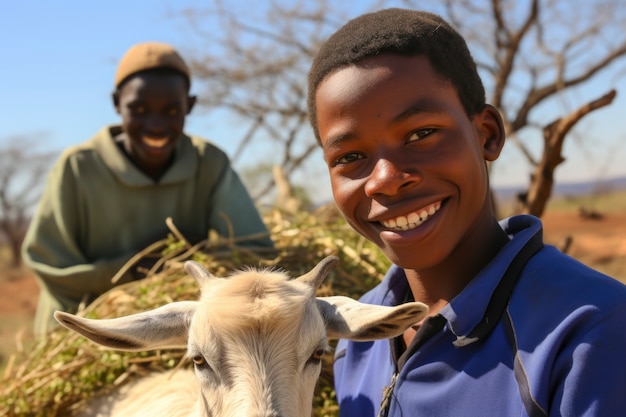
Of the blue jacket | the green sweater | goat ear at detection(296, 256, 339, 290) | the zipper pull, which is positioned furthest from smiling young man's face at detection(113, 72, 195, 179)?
the zipper pull

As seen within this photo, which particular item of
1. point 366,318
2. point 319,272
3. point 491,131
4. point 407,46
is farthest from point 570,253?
point 407,46

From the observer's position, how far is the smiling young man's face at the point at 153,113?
18.8 feet

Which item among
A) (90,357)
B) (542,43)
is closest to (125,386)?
(90,357)

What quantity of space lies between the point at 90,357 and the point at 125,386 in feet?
0.91

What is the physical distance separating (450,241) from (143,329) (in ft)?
4.25

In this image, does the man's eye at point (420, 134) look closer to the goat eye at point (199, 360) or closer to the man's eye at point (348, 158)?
the man's eye at point (348, 158)

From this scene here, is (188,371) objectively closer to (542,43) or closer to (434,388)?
(434,388)

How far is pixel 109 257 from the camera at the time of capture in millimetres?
5750

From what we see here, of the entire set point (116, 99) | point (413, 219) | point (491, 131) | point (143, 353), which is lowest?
point (143, 353)

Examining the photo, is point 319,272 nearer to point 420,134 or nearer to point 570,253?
point 420,134

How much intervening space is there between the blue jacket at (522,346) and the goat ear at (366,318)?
0.26 ft

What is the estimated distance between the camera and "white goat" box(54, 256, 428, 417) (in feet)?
8.86

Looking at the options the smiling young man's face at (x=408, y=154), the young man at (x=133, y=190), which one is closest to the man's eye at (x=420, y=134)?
the smiling young man's face at (x=408, y=154)

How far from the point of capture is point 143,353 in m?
4.25
